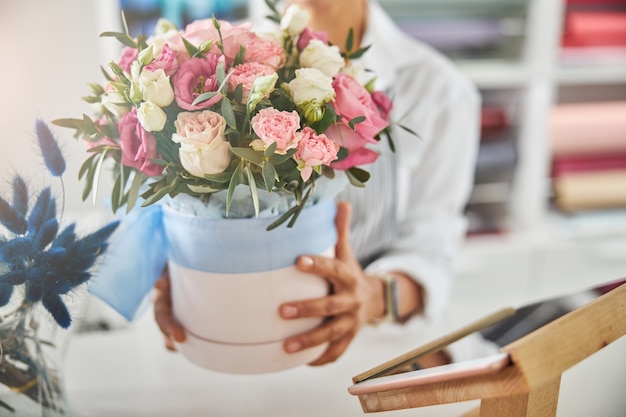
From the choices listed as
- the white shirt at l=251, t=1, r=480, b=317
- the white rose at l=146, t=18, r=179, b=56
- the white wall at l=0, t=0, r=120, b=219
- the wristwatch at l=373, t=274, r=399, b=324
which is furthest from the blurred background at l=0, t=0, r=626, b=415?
the white rose at l=146, t=18, r=179, b=56

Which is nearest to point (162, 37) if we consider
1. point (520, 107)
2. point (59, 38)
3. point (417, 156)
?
point (417, 156)

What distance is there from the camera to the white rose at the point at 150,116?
555 mm

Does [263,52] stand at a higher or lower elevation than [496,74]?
higher

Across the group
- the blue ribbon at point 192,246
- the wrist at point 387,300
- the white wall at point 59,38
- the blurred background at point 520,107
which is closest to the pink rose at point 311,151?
the blue ribbon at point 192,246

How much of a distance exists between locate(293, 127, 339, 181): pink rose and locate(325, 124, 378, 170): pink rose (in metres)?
0.04

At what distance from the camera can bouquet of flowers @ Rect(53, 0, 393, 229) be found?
1.83ft

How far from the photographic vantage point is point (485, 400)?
1.73 feet

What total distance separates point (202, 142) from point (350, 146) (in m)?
0.16

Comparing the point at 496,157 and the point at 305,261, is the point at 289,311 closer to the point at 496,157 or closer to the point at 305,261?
the point at 305,261

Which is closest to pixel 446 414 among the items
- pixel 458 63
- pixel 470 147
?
pixel 470 147

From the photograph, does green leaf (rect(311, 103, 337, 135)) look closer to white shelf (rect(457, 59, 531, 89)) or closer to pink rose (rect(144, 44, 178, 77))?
pink rose (rect(144, 44, 178, 77))

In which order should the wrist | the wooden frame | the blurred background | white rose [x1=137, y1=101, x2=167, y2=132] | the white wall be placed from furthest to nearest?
the blurred background → the white wall → the wrist → white rose [x1=137, y1=101, x2=167, y2=132] → the wooden frame

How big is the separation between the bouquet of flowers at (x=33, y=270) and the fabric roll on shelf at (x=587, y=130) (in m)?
1.83

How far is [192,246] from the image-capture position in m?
0.68
